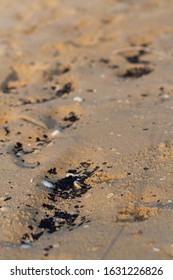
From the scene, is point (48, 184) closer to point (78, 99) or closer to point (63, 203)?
point (63, 203)

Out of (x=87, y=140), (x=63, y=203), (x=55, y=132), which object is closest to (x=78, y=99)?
(x=55, y=132)

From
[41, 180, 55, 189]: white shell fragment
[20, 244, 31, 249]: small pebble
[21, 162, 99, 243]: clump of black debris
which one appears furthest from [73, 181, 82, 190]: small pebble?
[20, 244, 31, 249]: small pebble

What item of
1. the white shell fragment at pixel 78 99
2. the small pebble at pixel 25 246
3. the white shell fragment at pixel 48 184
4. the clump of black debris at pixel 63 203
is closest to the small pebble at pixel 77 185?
the clump of black debris at pixel 63 203

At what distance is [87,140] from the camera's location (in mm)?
2877

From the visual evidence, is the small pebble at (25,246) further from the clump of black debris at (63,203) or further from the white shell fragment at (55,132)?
the white shell fragment at (55,132)

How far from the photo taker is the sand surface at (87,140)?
2074 mm

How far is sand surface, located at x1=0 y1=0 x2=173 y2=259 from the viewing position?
2.07m

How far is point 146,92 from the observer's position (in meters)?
3.55

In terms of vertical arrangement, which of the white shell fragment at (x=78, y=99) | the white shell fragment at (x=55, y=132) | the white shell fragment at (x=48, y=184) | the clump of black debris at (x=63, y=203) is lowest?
the clump of black debris at (x=63, y=203)

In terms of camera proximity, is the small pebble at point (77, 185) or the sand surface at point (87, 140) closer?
the sand surface at point (87, 140)

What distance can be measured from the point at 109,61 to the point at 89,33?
3.06 feet
